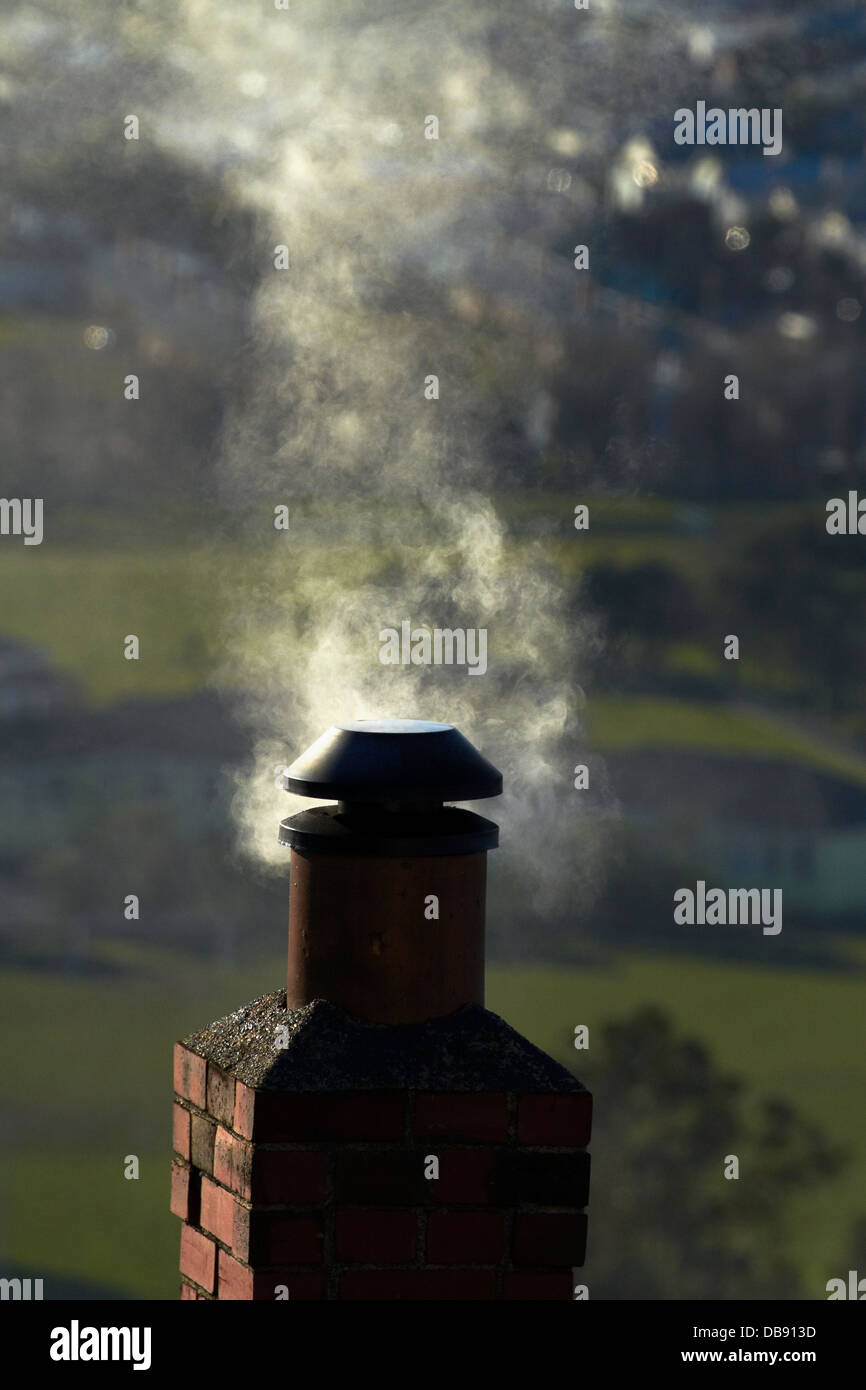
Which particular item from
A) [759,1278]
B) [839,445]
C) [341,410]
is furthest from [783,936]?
[341,410]

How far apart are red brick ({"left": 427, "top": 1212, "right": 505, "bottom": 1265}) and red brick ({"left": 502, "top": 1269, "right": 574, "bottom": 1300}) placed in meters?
0.03

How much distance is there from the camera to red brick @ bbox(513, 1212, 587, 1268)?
143 centimetres

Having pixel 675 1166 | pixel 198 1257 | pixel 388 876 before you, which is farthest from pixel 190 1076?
pixel 675 1166

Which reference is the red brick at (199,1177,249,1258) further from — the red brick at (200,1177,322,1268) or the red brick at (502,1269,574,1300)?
the red brick at (502,1269,574,1300)

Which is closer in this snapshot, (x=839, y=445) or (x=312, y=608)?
(x=312, y=608)

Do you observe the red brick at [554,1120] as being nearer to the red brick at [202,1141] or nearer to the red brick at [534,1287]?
the red brick at [534,1287]

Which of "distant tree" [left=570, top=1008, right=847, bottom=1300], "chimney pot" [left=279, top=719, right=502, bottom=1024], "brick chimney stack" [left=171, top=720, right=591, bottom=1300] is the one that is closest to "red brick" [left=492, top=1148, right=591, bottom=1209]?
"brick chimney stack" [left=171, top=720, right=591, bottom=1300]

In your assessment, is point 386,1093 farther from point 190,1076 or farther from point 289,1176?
point 190,1076

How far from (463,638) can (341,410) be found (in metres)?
1.45

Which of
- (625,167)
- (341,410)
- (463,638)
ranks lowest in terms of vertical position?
(463,638)

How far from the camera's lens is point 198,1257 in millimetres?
1537

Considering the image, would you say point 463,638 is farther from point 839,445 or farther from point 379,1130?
point 379,1130

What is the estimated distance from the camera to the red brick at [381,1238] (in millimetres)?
1422

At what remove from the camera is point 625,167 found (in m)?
11.7
